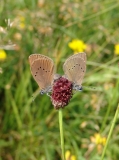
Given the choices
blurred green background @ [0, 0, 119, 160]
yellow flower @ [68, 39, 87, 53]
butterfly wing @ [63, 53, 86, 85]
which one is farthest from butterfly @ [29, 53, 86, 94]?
Result: yellow flower @ [68, 39, 87, 53]

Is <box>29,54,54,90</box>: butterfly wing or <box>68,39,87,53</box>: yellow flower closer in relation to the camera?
<box>29,54,54,90</box>: butterfly wing

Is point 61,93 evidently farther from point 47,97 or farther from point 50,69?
point 47,97

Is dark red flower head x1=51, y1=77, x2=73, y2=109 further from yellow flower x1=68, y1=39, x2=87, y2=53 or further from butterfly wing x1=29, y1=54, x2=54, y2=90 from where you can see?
yellow flower x1=68, y1=39, x2=87, y2=53

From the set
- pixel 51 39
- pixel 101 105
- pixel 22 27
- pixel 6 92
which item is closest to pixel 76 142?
pixel 101 105

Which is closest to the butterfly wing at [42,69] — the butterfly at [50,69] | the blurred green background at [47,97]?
the butterfly at [50,69]

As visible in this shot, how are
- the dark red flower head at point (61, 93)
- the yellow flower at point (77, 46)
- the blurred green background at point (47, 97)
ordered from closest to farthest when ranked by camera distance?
the dark red flower head at point (61, 93), the blurred green background at point (47, 97), the yellow flower at point (77, 46)

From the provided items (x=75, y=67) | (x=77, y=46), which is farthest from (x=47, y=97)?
(x=75, y=67)

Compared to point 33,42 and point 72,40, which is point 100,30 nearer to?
point 72,40

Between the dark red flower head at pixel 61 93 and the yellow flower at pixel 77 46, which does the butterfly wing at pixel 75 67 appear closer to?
the dark red flower head at pixel 61 93
